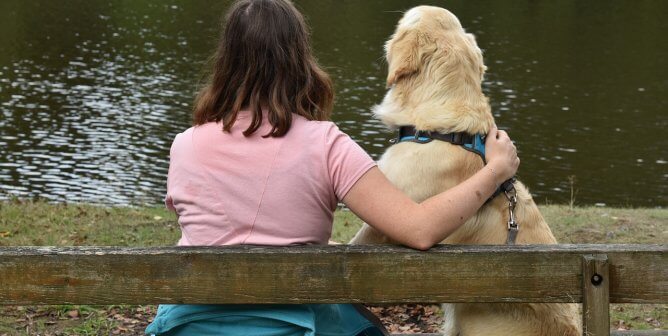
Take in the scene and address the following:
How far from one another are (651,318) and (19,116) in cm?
1534

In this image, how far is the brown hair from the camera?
120 inches

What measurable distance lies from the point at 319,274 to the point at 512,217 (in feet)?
3.60

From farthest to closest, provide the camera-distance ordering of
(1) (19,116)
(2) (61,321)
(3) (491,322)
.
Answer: (1) (19,116), (2) (61,321), (3) (491,322)

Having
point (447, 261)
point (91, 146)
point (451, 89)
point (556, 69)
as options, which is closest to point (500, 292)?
point (447, 261)

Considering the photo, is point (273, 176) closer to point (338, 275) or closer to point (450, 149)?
point (338, 275)

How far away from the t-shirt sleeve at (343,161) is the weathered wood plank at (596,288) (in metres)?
0.71

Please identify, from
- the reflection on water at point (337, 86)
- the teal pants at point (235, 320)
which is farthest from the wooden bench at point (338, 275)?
the reflection on water at point (337, 86)

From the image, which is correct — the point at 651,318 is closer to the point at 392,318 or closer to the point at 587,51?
the point at 392,318

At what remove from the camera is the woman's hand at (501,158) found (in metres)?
3.20

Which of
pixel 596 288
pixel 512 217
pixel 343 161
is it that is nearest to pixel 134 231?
pixel 512 217

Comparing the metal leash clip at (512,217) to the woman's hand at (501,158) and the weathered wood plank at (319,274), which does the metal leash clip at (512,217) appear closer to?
the woman's hand at (501,158)

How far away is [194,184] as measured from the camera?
10.0 feet

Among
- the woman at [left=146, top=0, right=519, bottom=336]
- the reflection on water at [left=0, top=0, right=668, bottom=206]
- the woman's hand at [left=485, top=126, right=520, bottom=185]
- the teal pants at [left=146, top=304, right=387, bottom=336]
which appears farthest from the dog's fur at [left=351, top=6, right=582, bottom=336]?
the reflection on water at [left=0, top=0, right=668, bottom=206]

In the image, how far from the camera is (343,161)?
115 inches
